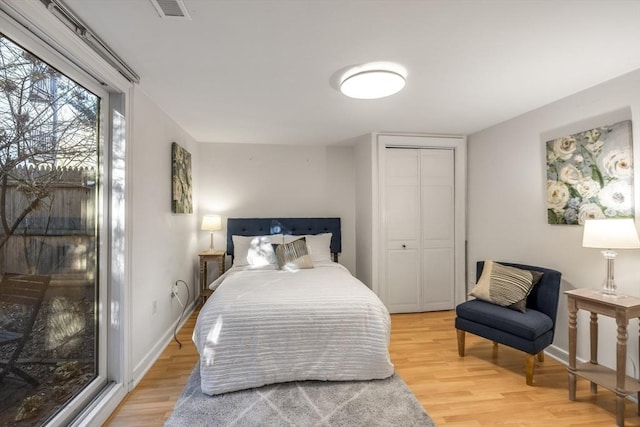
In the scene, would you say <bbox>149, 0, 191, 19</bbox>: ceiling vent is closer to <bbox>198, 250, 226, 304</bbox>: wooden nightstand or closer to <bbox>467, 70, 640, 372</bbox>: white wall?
<bbox>198, 250, 226, 304</bbox>: wooden nightstand

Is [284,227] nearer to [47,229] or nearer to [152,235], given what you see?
[152,235]

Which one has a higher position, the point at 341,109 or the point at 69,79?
the point at 341,109

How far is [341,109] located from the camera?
9.02ft

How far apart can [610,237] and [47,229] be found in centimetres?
343

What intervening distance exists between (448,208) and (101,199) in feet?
12.1

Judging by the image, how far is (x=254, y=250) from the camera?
134 inches

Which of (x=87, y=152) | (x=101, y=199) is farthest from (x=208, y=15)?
(x=101, y=199)

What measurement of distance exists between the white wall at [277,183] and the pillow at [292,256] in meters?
0.95

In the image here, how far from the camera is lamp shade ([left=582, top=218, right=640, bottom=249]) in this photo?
181 cm

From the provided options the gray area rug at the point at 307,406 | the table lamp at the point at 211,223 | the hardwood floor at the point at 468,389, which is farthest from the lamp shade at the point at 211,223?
the gray area rug at the point at 307,406

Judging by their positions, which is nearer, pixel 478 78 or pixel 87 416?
pixel 87 416

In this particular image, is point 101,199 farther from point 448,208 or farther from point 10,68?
point 448,208

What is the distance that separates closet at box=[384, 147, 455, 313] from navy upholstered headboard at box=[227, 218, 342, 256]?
2.57 feet

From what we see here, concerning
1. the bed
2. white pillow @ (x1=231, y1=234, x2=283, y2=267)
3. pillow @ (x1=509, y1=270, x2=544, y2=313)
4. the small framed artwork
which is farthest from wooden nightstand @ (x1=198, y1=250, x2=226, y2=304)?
pillow @ (x1=509, y1=270, x2=544, y2=313)
